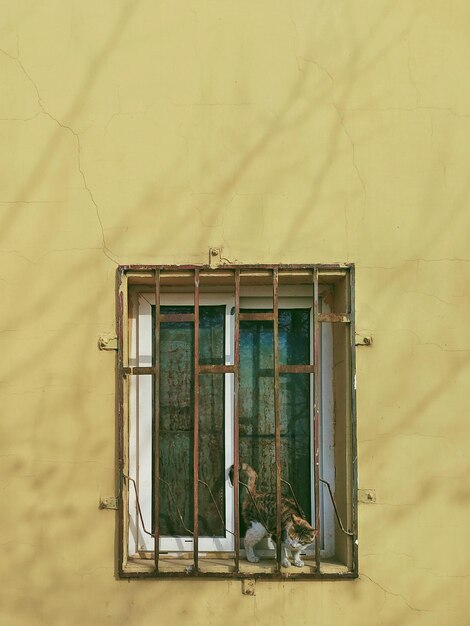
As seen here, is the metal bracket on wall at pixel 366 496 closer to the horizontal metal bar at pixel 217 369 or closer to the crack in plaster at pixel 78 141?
the horizontal metal bar at pixel 217 369

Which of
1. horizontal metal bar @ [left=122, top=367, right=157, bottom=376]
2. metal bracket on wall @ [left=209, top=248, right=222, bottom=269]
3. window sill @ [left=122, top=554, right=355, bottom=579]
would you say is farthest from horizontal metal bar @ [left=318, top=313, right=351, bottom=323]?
window sill @ [left=122, top=554, right=355, bottom=579]

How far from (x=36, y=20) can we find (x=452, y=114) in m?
1.94

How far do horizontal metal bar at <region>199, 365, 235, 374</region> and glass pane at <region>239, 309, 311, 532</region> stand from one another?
10.0 inches

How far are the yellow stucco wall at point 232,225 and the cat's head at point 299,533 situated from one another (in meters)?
0.20

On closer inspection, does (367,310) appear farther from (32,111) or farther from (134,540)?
(32,111)

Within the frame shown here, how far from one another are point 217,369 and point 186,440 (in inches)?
16.8

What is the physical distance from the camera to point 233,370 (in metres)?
3.87

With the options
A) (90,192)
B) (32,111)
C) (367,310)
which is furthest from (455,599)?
(32,111)

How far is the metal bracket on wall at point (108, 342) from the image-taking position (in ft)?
12.8

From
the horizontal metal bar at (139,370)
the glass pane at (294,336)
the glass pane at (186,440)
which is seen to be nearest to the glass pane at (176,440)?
the glass pane at (186,440)

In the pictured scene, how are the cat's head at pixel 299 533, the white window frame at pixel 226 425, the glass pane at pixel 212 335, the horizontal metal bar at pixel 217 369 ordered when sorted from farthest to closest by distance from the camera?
the glass pane at pixel 212 335, the white window frame at pixel 226 425, the horizontal metal bar at pixel 217 369, the cat's head at pixel 299 533

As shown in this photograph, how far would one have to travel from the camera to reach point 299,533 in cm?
378

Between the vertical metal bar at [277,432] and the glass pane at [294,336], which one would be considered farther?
the glass pane at [294,336]

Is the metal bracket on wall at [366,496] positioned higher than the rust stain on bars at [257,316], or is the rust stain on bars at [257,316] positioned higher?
the rust stain on bars at [257,316]
